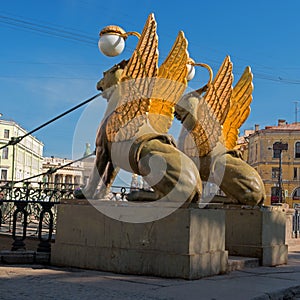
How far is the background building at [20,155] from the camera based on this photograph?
57.9m

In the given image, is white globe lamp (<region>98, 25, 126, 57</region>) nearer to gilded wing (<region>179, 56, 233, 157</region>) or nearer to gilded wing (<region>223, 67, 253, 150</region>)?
gilded wing (<region>179, 56, 233, 157</region>)

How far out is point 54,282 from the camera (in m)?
5.29

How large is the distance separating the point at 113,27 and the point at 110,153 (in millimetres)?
1771

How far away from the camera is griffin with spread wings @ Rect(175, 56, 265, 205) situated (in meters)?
7.55

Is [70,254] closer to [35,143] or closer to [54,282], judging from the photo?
[54,282]

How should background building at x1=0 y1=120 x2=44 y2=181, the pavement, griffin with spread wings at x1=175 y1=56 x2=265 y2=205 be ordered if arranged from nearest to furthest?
the pavement → griffin with spread wings at x1=175 y1=56 x2=265 y2=205 → background building at x1=0 y1=120 x2=44 y2=181

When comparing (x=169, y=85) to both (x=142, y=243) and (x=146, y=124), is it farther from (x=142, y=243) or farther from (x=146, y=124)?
(x=142, y=243)

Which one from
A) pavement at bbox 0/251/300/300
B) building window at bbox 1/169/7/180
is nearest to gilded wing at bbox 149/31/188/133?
pavement at bbox 0/251/300/300

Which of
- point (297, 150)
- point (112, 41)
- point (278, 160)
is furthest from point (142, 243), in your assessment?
point (297, 150)

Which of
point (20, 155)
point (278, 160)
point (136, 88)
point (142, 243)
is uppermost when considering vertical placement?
point (278, 160)

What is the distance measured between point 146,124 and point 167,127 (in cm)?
56

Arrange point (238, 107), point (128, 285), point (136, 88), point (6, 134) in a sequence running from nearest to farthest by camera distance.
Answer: point (128, 285), point (136, 88), point (238, 107), point (6, 134)

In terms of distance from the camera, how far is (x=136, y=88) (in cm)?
655

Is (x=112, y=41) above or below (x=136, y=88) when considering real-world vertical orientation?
above
